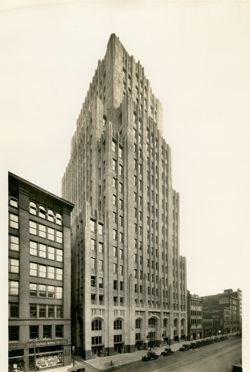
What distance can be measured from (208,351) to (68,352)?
8468mm

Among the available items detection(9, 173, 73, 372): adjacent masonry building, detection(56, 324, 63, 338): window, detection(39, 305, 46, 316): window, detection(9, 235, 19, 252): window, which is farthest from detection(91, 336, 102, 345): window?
detection(9, 235, 19, 252): window

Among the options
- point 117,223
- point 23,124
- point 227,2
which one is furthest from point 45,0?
point 117,223

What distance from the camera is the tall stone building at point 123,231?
25.4 metres

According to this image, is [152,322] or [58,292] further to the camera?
[152,322]

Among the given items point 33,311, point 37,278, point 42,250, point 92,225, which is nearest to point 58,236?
point 42,250

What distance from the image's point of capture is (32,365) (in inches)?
637

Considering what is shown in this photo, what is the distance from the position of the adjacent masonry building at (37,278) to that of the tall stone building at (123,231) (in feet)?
14.5

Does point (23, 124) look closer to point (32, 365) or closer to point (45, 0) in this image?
point (45, 0)

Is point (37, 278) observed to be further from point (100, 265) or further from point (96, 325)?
point (96, 325)

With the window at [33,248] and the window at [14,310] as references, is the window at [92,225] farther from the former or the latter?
the window at [14,310]

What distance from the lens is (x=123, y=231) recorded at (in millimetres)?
29250

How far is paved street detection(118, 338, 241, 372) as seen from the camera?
38.0 feet

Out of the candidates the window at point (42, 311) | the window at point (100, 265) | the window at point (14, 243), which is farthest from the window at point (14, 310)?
the window at point (100, 265)

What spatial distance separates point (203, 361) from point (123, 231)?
1470 centimetres
